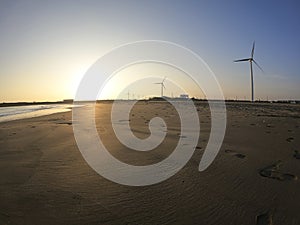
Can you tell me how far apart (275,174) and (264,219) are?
7.15ft

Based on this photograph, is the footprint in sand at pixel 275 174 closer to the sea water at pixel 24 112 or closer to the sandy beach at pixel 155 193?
the sandy beach at pixel 155 193

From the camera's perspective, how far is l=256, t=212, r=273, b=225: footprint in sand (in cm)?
344

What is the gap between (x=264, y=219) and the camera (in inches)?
139

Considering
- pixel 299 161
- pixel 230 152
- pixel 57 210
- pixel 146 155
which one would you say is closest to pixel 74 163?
pixel 146 155

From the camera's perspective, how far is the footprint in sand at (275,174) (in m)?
5.18

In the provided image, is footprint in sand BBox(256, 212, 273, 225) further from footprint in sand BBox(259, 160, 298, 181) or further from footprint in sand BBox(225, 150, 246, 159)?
footprint in sand BBox(225, 150, 246, 159)

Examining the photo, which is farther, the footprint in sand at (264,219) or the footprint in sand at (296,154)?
the footprint in sand at (296,154)

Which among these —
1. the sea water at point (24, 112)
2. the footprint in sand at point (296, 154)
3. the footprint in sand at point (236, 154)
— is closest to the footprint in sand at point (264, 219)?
the footprint in sand at point (236, 154)

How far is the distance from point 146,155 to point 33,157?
10.3 feet

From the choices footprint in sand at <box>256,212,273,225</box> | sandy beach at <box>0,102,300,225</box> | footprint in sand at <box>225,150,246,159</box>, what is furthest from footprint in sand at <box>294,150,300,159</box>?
footprint in sand at <box>256,212,273,225</box>

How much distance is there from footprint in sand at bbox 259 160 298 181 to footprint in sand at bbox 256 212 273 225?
175 cm

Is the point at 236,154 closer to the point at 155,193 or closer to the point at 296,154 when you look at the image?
the point at 296,154

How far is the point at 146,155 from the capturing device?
700cm

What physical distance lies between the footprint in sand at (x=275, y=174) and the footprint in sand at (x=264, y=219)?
175 centimetres
